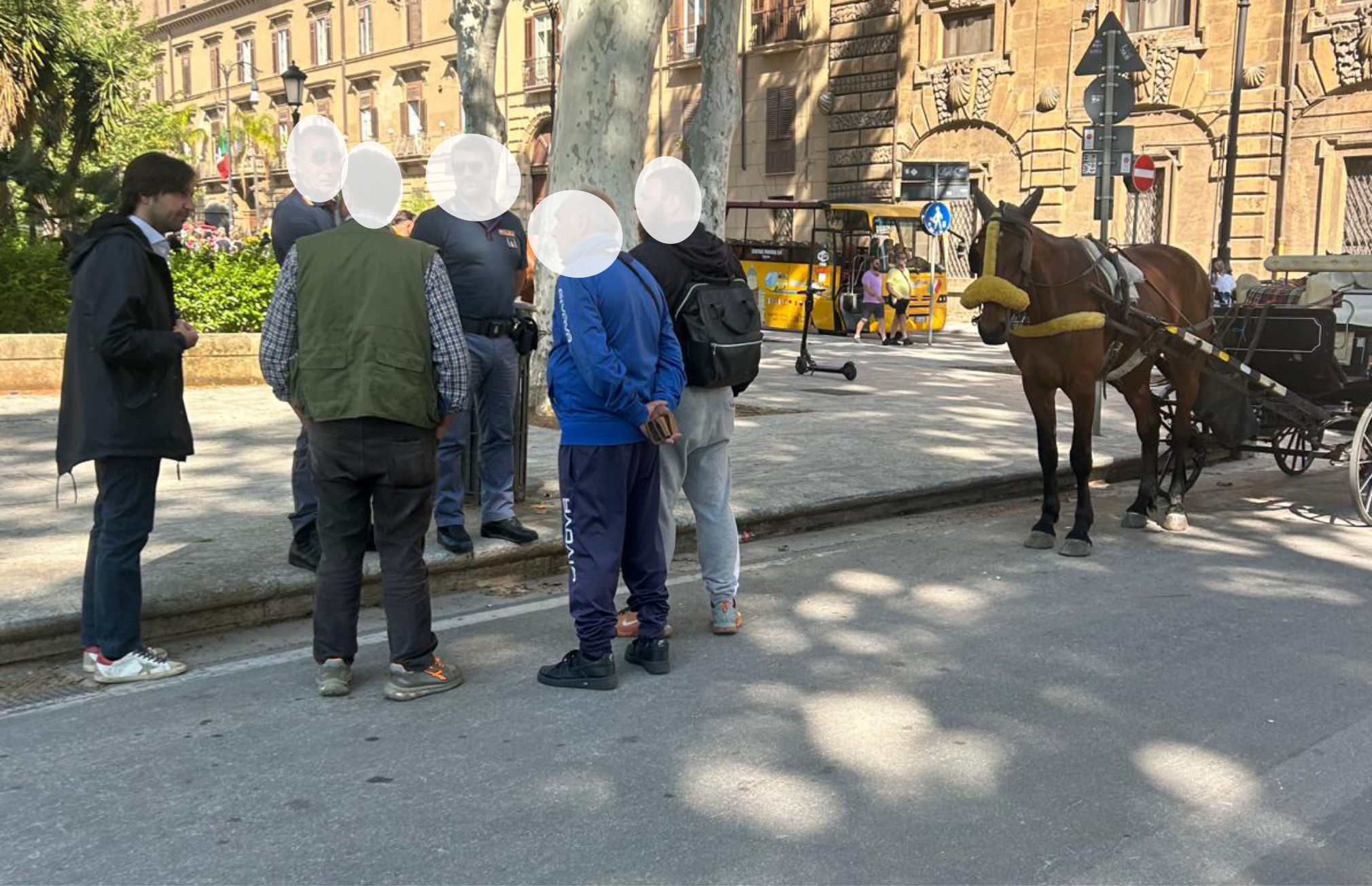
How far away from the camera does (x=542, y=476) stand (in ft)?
28.8

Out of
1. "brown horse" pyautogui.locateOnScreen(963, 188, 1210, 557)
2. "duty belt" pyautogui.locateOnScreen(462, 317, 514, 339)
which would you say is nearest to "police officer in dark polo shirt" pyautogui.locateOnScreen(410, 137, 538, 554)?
"duty belt" pyautogui.locateOnScreen(462, 317, 514, 339)

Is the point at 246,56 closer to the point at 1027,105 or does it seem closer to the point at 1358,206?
the point at 1027,105

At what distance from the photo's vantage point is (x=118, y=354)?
182 inches

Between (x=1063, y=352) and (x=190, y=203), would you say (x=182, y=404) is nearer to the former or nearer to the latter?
(x=190, y=203)

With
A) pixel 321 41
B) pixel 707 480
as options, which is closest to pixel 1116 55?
pixel 707 480

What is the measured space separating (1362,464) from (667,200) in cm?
548

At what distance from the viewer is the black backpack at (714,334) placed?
5.12 meters

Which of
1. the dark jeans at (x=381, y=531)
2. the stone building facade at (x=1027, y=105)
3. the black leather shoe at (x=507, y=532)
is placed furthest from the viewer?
the stone building facade at (x=1027, y=105)

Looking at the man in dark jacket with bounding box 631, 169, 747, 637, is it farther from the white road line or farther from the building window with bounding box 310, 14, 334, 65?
the building window with bounding box 310, 14, 334, 65

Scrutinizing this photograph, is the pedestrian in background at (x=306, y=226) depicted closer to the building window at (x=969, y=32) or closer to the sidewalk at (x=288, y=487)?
the sidewalk at (x=288, y=487)

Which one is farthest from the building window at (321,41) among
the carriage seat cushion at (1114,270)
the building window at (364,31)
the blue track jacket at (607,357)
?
the blue track jacket at (607,357)

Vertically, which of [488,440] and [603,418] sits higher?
[603,418]

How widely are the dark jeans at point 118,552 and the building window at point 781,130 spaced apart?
32.5 m

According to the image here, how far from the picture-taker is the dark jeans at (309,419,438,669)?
463 cm
